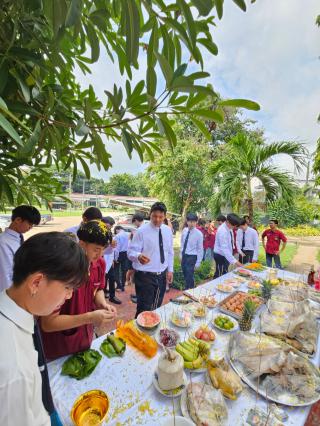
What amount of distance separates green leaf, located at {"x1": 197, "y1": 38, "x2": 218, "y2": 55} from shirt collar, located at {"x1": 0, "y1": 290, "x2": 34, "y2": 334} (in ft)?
4.85

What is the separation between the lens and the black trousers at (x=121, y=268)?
A: 18.9 feet

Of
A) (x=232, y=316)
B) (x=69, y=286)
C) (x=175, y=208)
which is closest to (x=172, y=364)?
(x=69, y=286)

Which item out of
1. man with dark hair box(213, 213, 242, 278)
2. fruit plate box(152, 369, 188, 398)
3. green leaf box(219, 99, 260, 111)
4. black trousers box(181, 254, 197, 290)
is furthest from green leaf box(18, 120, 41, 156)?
black trousers box(181, 254, 197, 290)

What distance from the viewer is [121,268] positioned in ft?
19.5

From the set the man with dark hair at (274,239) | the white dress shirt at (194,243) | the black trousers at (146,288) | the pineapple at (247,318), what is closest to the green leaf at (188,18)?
the pineapple at (247,318)

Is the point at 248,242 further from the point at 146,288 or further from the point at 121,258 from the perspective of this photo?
the point at 146,288

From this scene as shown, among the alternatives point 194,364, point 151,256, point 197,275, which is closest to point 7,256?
point 151,256

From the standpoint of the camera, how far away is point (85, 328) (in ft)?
5.20

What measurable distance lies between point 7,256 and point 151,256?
69.8 inches

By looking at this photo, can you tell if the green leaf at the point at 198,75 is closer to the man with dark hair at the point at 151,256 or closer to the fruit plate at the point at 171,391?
the fruit plate at the point at 171,391

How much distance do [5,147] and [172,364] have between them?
1.71 metres

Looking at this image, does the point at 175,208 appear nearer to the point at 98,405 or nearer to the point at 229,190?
the point at 229,190

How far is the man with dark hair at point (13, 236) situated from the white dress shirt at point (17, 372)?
1.79 metres

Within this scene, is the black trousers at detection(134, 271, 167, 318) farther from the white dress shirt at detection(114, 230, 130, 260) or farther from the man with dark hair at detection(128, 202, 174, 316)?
the white dress shirt at detection(114, 230, 130, 260)
